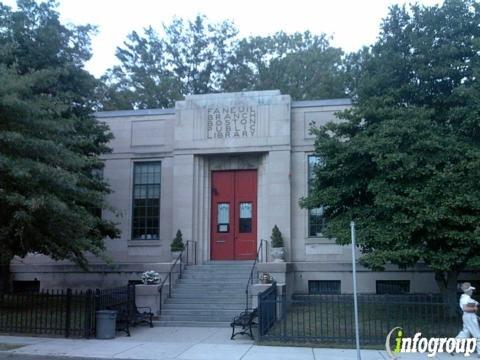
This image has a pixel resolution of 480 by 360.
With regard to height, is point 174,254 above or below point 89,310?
above

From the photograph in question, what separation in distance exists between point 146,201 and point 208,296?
275 inches

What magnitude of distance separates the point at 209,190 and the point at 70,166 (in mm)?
8435

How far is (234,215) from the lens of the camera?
2231 centimetres

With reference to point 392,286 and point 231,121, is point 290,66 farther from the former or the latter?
point 392,286

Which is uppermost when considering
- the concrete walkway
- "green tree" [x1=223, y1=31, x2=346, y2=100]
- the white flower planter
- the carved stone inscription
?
"green tree" [x1=223, y1=31, x2=346, y2=100]

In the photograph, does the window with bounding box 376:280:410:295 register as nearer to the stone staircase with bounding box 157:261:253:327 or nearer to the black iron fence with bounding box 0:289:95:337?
the stone staircase with bounding box 157:261:253:327

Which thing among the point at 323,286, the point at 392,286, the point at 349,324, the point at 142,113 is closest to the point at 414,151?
the point at 349,324

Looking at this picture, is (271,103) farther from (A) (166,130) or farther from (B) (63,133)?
(B) (63,133)

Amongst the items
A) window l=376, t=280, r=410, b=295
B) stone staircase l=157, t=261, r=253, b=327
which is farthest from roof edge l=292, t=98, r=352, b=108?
window l=376, t=280, r=410, b=295

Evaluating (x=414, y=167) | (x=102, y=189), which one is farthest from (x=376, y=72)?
(x=102, y=189)

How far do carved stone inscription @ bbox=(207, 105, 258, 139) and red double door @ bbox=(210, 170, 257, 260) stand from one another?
162cm

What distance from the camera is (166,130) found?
23312 mm

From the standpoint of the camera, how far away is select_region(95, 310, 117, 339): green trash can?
1424 cm

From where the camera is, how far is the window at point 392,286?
20.8m
